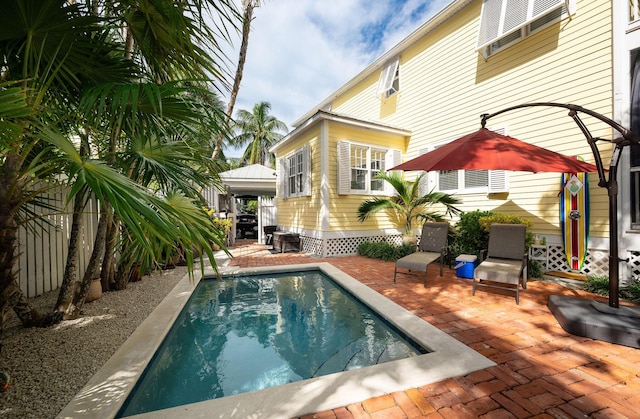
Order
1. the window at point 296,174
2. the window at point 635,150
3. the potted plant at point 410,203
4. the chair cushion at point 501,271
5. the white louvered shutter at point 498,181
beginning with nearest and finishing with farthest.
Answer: the chair cushion at point 501,271 < the window at point 635,150 < the white louvered shutter at point 498,181 < the potted plant at point 410,203 < the window at point 296,174

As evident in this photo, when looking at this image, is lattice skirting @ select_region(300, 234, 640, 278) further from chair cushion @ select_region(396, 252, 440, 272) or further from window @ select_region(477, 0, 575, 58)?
window @ select_region(477, 0, 575, 58)

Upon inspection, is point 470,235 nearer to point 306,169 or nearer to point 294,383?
point 306,169

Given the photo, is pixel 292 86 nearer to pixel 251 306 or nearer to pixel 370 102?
pixel 370 102

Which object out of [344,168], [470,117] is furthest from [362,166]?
[470,117]

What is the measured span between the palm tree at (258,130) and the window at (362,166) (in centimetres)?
2068

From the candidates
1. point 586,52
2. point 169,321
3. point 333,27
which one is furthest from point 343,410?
point 333,27

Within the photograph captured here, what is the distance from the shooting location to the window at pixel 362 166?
8.37 metres

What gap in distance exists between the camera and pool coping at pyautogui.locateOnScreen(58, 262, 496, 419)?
6.43 feet

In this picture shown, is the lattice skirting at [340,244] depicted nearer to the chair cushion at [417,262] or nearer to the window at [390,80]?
the chair cushion at [417,262]

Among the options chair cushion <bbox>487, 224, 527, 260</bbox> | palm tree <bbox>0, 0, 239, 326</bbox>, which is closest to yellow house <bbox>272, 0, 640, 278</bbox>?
chair cushion <bbox>487, 224, 527, 260</bbox>

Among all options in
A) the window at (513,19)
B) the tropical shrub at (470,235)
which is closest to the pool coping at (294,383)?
the tropical shrub at (470,235)

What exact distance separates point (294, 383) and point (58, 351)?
2462mm

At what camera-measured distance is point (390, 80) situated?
400 inches

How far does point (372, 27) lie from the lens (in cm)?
1393
